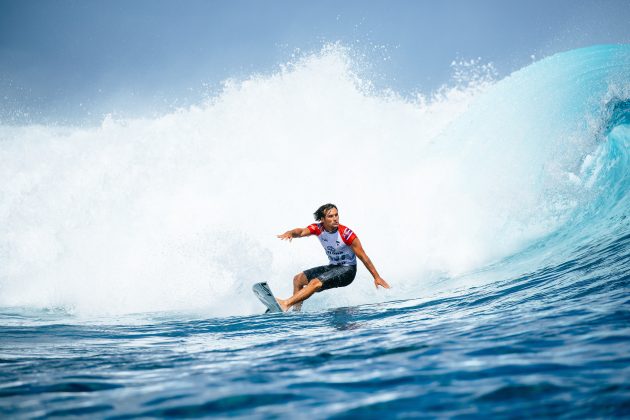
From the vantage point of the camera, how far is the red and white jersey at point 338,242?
7.56 meters

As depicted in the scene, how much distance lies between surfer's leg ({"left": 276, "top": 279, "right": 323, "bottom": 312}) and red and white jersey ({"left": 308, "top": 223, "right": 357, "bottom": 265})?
1.99 ft

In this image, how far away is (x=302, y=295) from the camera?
7.07 metres

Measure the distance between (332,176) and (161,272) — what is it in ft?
21.5

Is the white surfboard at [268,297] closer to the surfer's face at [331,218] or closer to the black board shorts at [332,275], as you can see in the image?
the black board shorts at [332,275]

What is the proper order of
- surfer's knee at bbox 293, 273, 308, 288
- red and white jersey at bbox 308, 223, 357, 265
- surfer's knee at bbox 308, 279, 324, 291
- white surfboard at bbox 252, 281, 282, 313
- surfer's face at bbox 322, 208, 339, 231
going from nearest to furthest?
white surfboard at bbox 252, 281, 282, 313 → surfer's knee at bbox 308, 279, 324, 291 → surfer's face at bbox 322, 208, 339, 231 → surfer's knee at bbox 293, 273, 308, 288 → red and white jersey at bbox 308, 223, 357, 265

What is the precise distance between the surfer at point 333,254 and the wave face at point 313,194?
0.93 meters

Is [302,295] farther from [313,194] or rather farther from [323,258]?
[313,194]

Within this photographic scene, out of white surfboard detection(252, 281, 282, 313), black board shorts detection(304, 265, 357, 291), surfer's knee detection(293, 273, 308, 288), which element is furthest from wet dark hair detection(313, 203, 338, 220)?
white surfboard detection(252, 281, 282, 313)

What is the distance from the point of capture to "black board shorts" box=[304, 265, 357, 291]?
741 centimetres

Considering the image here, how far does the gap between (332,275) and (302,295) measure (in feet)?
2.15

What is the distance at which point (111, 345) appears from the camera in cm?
473

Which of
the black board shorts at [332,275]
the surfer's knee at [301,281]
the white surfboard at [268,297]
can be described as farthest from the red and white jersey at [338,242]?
the white surfboard at [268,297]

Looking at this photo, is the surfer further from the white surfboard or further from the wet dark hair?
the white surfboard

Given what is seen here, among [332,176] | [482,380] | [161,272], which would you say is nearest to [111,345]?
[482,380]
